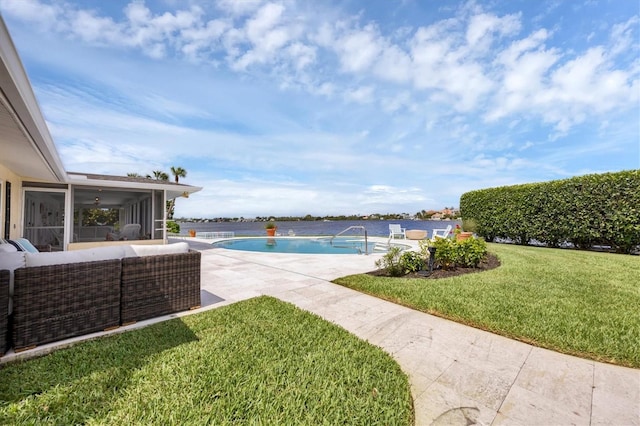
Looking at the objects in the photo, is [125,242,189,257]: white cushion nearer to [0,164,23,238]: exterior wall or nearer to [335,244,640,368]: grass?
[335,244,640,368]: grass

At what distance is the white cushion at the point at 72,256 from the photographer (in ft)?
9.98

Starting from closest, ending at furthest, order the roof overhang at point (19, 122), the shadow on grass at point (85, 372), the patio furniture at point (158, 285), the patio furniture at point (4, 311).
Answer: the shadow on grass at point (85, 372) → the roof overhang at point (19, 122) → the patio furniture at point (4, 311) → the patio furniture at point (158, 285)

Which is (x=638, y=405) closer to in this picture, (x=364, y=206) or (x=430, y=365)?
(x=430, y=365)

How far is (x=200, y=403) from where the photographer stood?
2070 mm

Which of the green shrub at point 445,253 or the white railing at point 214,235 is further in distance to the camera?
the white railing at point 214,235

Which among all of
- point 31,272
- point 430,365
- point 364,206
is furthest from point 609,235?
point 364,206

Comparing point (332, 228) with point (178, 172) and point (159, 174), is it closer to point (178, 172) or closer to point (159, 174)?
point (178, 172)

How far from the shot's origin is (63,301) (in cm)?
314

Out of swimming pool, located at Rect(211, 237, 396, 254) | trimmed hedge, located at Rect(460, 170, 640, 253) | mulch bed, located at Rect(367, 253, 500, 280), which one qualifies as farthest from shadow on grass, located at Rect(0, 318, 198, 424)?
→ trimmed hedge, located at Rect(460, 170, 640, 253)

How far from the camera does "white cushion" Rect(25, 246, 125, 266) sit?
3043mm

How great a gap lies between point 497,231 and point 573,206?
3368 mm

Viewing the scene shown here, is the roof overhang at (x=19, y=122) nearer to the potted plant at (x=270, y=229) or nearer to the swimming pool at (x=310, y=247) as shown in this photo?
the swimming pool at (x=310, y=247)

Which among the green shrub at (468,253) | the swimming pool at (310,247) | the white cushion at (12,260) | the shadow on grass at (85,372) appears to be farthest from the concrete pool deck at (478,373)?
the swimming pool at (310,247)

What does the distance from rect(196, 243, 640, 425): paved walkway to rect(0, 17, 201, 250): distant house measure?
417 cm
